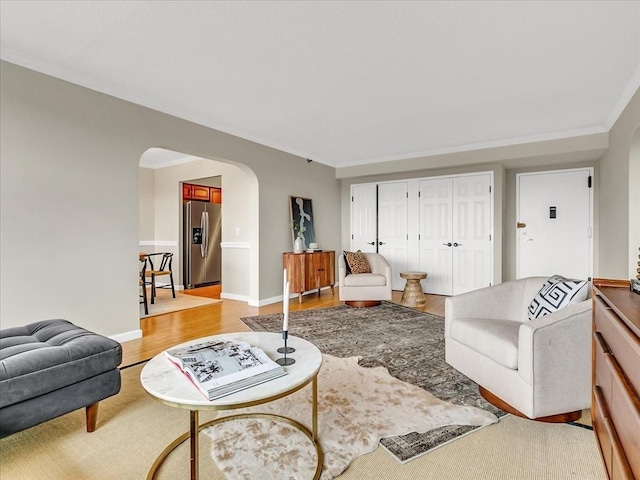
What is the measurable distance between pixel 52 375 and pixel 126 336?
1.77 meters

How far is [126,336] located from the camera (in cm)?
A: 325

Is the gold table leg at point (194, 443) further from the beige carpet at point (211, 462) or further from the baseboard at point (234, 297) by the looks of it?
the baseboard at point (234, 297)

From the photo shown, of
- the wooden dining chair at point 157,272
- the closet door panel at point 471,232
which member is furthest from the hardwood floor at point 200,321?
the wooden dining chair at point 157,272

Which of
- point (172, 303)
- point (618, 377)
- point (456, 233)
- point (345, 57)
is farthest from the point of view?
point (456, 233)

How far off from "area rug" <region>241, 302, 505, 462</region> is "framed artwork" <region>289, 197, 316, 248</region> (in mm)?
1456

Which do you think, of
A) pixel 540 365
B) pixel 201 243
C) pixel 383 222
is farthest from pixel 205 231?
pixel 540 365

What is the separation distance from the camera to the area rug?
5.65ft

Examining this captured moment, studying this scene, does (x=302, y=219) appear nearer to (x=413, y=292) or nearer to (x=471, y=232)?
(x=413, y=292)

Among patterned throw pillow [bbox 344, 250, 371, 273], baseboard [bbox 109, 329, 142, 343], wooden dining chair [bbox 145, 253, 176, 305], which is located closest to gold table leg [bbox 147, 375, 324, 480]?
baseboard [bbox 109, 329, 142, 343]

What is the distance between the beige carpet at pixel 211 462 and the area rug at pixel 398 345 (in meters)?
0.10

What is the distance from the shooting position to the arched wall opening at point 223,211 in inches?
198

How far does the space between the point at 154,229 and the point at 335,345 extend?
16.6 ft

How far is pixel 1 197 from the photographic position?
2.48m

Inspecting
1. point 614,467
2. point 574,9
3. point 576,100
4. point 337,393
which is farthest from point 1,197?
point 576,100
